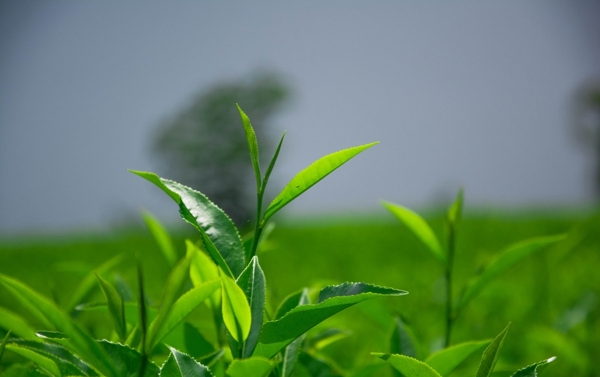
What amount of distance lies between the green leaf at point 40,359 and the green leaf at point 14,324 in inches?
3.1

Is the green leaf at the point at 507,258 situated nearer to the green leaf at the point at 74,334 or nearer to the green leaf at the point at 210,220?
the green leaf at the point at 210,220

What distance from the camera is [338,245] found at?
12.2ft

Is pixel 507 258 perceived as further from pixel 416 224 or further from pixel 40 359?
pixel 40 359

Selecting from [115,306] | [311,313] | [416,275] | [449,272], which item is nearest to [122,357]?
[115,306]

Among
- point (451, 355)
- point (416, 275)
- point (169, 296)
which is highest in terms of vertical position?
point (169, 296)

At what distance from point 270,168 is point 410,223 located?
0.27 m

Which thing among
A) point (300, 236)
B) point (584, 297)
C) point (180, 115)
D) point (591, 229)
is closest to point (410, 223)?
point (584, 297)

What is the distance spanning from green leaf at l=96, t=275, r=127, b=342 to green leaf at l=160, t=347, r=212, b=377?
0.08 meters

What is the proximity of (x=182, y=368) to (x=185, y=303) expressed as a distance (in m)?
0.05

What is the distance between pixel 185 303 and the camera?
38 cm

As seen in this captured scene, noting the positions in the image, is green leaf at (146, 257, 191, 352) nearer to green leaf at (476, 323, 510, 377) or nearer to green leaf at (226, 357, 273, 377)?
green leaf at (226, 357, 273, 377)

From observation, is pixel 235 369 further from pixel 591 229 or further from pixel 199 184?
pixel 199 184

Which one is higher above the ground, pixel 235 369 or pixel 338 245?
pixel 235 369

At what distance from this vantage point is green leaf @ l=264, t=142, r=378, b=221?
1.38 feet
